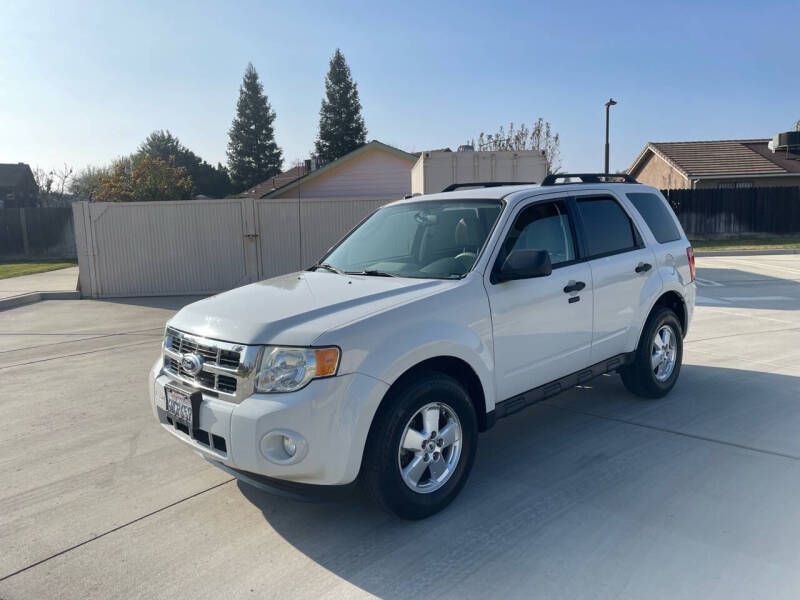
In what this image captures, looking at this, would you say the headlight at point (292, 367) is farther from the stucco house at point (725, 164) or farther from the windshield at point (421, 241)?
the stucco house at point (725, 164)

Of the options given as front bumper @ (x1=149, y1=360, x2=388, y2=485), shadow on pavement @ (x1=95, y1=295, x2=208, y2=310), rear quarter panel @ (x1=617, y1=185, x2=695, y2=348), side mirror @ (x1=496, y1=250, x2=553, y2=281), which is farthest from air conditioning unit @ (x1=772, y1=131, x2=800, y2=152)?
front bumper @ (x1=149, y1=360, x2=388, y2=485)

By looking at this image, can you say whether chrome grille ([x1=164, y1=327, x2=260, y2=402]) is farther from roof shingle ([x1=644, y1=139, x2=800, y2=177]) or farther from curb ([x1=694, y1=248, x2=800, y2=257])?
roof shingle ([x1=644, y1=139, x2=800, y2=177])

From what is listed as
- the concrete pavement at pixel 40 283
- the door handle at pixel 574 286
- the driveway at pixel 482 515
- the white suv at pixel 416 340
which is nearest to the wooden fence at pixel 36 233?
the concrete pavement at pixel 40 283

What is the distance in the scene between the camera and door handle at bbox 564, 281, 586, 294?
4477mm

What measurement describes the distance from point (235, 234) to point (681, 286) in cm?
1163

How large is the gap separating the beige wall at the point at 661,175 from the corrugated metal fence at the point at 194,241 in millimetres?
22846

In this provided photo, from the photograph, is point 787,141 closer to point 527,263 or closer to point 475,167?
point 475,167

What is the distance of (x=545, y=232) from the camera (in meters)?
4.59

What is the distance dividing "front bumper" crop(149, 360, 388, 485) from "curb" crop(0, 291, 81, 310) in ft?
41.2

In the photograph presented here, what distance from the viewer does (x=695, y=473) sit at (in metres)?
4.14

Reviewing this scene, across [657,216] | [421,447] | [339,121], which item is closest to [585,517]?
[421,447]

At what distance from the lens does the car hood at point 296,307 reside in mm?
3305

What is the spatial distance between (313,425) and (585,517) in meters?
1.70

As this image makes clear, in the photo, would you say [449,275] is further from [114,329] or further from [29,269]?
[29,269]
